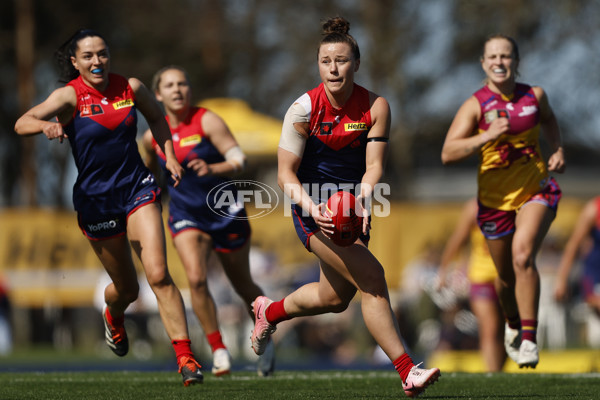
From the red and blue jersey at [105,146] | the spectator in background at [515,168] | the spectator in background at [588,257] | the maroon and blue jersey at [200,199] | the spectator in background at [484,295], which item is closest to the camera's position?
the red and blue jersey at [105,146]

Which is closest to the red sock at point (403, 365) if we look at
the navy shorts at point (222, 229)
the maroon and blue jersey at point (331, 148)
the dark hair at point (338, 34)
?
the maroon and blue jersey at point (331, 148)

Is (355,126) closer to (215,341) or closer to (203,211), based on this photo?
(203,211)

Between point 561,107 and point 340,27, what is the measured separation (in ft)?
70.3

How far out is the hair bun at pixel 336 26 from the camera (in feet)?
23.8

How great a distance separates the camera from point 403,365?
6941mm

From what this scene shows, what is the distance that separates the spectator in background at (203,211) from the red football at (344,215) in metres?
2.78

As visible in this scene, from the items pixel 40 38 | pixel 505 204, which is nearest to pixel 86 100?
pixel 505 204

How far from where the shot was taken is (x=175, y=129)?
985cm

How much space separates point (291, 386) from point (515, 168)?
2.51 metres

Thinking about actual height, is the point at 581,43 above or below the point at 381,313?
above

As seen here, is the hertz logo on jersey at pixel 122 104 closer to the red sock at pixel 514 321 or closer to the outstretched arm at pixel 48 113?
the outstretched arm at pixel 48 113

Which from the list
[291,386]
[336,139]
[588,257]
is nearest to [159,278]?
[291,386]

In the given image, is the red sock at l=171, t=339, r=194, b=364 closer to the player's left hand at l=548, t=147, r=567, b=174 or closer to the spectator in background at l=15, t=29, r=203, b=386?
the spectator in background at l=15, t=29, r=203, b=386

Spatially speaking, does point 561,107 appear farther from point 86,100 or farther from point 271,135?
point 86,100
